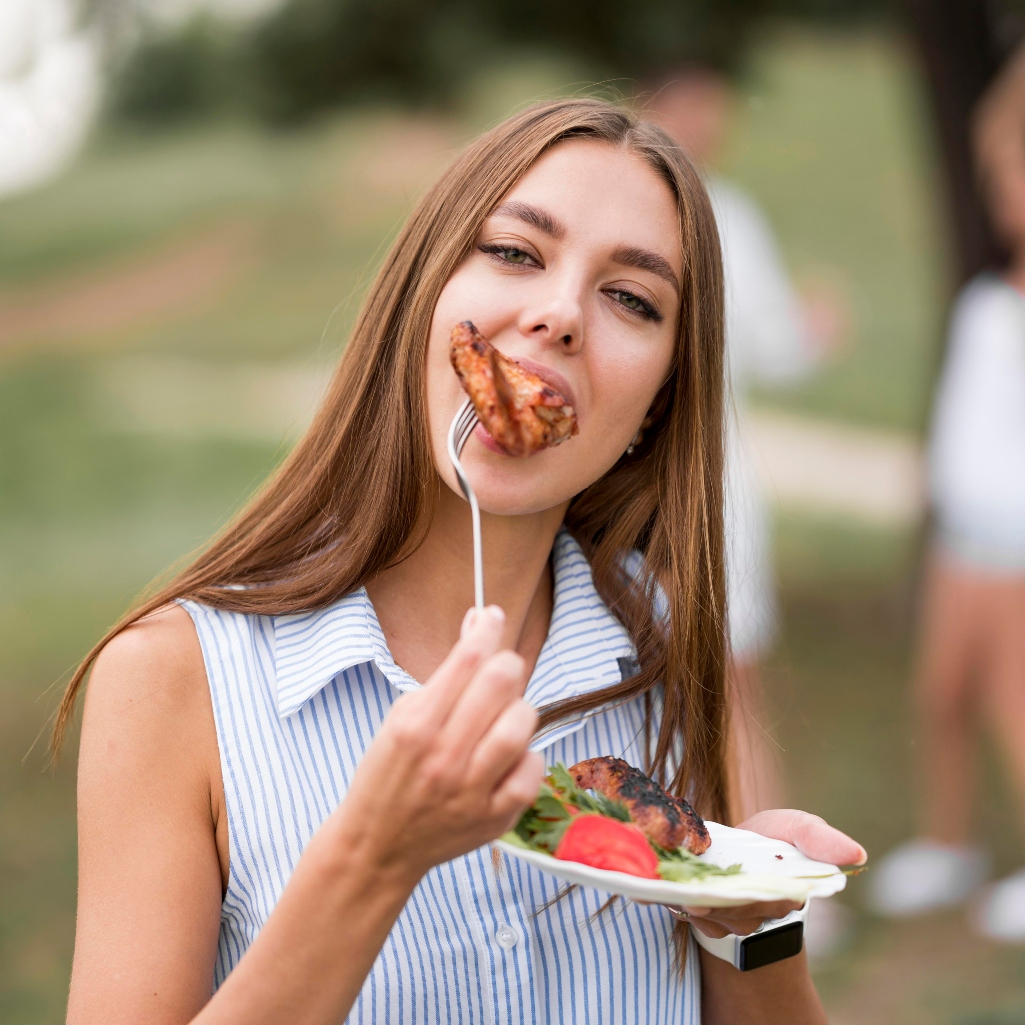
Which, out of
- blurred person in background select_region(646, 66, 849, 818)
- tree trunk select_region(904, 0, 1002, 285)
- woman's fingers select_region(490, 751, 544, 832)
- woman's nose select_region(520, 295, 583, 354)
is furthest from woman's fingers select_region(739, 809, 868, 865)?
tree trunk select_region(904, 0, 1002, 285)

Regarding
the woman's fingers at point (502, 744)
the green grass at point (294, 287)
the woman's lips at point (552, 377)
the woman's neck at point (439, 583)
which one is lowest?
the woman's fingers at point (502, 744)

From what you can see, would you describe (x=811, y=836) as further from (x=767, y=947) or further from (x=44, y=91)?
(x=44, y=91)

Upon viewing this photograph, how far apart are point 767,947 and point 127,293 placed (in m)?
8.25

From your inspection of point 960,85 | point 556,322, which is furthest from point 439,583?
point 960,85

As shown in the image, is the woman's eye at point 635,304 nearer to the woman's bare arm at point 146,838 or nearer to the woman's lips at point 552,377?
the woman's lips at point 552,377

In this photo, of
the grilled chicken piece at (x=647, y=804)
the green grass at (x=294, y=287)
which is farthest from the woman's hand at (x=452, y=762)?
the green grass at (x=294, y=287)

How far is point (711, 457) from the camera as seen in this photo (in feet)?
7.22

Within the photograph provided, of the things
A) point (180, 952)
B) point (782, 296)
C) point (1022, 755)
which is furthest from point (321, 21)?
point (180, 952)

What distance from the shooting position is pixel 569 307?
5.80 feet

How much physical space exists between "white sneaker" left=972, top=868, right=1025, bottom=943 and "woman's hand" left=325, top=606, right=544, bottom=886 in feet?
15.1

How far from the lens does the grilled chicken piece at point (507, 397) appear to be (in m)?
1.66

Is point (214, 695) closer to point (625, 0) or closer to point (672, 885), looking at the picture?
point (672, 885)

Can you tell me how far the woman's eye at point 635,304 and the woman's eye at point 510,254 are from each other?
0.15m

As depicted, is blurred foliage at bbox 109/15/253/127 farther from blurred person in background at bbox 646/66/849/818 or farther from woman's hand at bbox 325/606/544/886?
woman's hand at bbox 325/606/544/886
